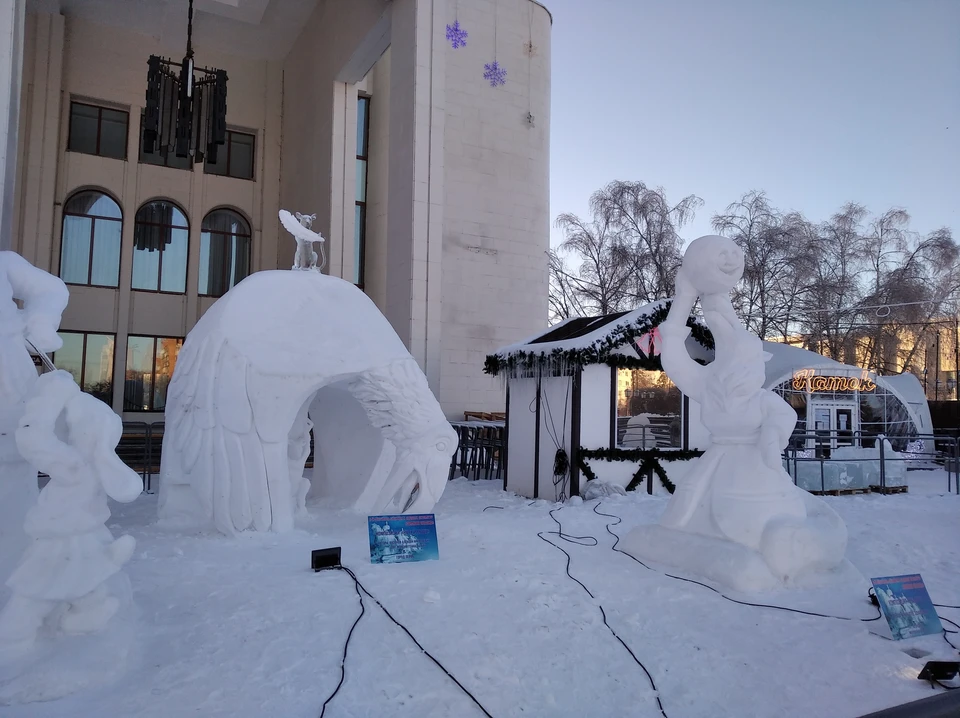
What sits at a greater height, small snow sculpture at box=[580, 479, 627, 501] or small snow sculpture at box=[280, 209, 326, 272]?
small snow sculpture at box=[280, 209, 326, 272]

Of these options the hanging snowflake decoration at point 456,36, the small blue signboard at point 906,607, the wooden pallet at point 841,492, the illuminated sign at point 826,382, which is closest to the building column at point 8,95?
the hanging snowflake decoration at point 456,36

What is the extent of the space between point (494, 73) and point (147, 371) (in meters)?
11.1

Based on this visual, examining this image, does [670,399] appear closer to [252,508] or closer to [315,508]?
[315,508]

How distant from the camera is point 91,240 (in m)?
16.5

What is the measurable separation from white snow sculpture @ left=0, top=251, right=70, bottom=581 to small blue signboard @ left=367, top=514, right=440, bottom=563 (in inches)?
85.8

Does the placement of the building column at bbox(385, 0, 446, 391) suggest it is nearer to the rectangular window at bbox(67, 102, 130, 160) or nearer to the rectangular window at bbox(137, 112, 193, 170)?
the rectangular window at bbox(137, 112, 193, 170)

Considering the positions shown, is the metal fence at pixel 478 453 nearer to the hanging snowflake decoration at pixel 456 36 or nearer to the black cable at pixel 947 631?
the black cable at pixel 947 631

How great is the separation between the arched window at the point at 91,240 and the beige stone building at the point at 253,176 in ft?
0.11

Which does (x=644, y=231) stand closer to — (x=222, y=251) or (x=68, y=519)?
(x=222, y=251)

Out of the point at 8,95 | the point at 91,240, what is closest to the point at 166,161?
the point at 91,240

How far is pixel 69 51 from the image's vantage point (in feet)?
53.4

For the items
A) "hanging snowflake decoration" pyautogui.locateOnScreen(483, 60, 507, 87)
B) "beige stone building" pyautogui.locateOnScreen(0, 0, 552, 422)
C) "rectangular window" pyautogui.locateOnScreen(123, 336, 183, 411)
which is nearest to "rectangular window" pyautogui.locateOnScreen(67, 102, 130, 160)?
"beige stone building" pyautogui.locateOnScreen(0, 0, 552, 422)

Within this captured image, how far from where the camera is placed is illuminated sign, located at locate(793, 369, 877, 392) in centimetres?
1669

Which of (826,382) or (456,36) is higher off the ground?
(456,36)
